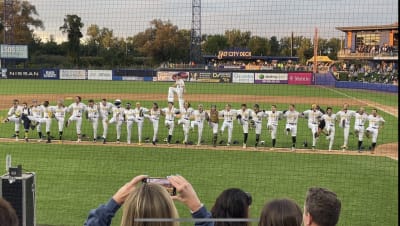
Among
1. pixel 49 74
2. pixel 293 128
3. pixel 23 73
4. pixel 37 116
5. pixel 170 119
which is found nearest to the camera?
pixel 293 128

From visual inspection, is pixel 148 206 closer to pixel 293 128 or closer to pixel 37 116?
pixel 293 128

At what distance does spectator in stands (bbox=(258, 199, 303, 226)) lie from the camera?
116 inches

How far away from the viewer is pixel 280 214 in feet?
9.76

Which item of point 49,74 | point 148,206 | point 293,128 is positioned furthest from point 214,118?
point 49,74

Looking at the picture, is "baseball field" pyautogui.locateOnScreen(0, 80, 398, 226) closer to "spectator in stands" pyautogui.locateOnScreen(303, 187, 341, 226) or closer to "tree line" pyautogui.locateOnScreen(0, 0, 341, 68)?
"spectator in stands" pyautogui.locateOnScreen(303, 187, 341, 226)

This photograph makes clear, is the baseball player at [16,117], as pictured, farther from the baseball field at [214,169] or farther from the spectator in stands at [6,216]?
the spectator in stands at [6,216]

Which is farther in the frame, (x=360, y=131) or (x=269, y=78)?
(x=269, y=78)

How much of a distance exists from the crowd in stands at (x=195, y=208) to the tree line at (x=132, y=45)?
109ft

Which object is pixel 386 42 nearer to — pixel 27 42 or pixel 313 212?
pixel 27 42

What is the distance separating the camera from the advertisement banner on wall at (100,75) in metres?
46.5

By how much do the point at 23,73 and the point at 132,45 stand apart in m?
11.2

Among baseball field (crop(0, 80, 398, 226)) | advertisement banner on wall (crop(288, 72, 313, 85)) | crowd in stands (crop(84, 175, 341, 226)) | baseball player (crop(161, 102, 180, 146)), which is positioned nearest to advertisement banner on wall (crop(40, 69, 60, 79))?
advertisement banner on wall (crop(288, 72, 313, 85))

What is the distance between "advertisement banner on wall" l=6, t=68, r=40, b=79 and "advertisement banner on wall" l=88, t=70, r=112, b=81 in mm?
5903

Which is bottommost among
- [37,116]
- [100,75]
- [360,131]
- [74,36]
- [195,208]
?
[360,131]
